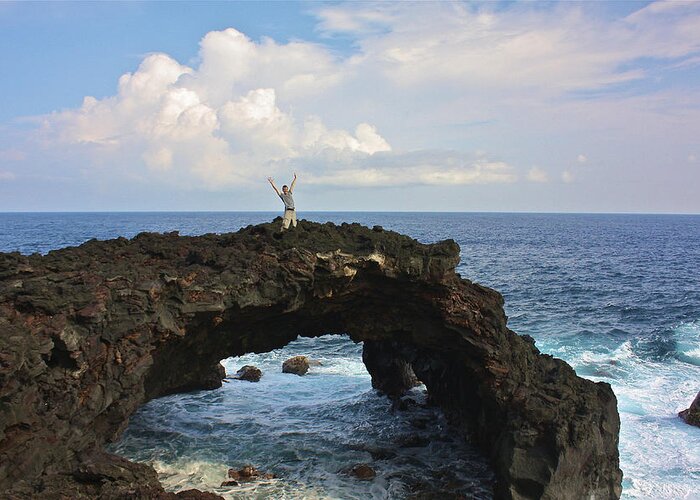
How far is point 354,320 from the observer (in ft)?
67.7

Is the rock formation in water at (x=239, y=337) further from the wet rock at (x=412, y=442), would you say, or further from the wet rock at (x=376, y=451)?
the wet rock at (x=376, y=451)

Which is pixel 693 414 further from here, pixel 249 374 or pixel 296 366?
pixel 249 374

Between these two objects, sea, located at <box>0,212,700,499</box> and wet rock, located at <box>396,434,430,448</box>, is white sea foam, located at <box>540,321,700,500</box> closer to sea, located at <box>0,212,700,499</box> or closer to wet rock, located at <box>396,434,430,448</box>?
sea, located at <box>0,212,700,499</box>

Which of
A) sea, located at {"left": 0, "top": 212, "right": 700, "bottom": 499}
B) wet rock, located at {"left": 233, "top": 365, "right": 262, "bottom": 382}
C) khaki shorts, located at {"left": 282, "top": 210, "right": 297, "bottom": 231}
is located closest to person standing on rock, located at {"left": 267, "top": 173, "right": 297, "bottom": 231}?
khaki shorts, located at {"left": 282, "top": 210, "right": 297, "bottom": 231}

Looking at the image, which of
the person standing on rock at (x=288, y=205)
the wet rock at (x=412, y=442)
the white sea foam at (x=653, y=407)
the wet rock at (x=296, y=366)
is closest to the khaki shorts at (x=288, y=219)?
the person standing on rock at (x=288, y=205)

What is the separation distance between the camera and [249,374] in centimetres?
2995

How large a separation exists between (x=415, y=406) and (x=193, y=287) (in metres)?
12.9

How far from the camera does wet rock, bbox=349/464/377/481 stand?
61.4 ft

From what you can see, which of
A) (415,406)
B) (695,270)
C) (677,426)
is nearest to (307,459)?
(415,406)

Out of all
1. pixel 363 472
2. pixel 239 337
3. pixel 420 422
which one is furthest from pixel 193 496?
pixel 420 422

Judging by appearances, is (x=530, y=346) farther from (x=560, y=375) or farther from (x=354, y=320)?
(x=354, y=320)

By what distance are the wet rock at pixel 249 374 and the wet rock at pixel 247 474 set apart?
36.0 feet

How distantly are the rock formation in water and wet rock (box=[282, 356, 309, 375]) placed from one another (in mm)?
9933

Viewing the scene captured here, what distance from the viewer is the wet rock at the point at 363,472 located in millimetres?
18703
